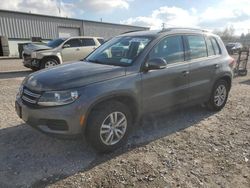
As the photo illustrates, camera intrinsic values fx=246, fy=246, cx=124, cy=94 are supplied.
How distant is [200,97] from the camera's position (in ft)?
16.5

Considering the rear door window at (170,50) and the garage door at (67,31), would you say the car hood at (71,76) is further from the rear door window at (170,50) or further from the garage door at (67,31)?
the garage door at (67,31)

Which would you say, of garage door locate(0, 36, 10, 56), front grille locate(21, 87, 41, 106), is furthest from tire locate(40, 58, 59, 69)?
garage door locate(0, 36, 10, 56)

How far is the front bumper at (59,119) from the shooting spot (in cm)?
320

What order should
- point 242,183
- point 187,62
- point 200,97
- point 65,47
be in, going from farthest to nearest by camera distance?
point 65,47
point 200,97
point 187,62
point 242,183

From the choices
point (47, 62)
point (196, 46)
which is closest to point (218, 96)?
point (196, 46)

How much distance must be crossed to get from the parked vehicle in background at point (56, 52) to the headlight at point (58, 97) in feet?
28.3

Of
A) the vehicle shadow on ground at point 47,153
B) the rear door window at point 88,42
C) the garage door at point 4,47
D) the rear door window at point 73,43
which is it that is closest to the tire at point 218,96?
the vehicle shadow on ground at point 47,153

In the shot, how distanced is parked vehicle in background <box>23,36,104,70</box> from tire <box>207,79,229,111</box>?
8290 millimetres

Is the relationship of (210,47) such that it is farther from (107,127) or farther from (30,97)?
(30,97)

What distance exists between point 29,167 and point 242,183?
9.03 ft

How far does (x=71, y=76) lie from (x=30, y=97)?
652mm

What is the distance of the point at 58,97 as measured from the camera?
127 inches

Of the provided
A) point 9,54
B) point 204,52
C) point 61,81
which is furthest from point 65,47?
point 9,54

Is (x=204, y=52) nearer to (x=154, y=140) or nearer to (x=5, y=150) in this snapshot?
(x=154, y=140)
